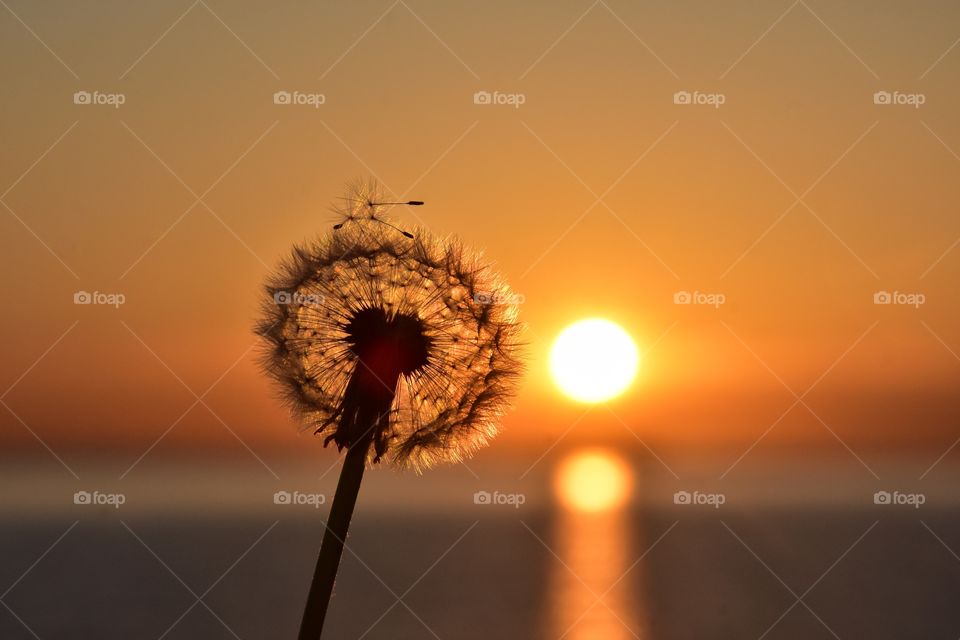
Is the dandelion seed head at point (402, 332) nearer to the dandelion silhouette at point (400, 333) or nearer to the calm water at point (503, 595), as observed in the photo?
the dandelion silhouette at point (400, 333)

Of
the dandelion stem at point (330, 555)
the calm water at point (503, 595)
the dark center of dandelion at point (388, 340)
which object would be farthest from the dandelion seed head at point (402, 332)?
the calm water at point (503, 595)

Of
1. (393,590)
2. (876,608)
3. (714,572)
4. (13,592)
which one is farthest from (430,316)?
(714,572)

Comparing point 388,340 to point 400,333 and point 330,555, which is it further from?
point 330,555

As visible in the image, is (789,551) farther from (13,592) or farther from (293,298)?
(293,298)

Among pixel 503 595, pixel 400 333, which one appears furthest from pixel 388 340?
pixel 503 595

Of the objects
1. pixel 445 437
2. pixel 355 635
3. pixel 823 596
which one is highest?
pixel 823 596

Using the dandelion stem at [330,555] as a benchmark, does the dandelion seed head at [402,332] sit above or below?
above
